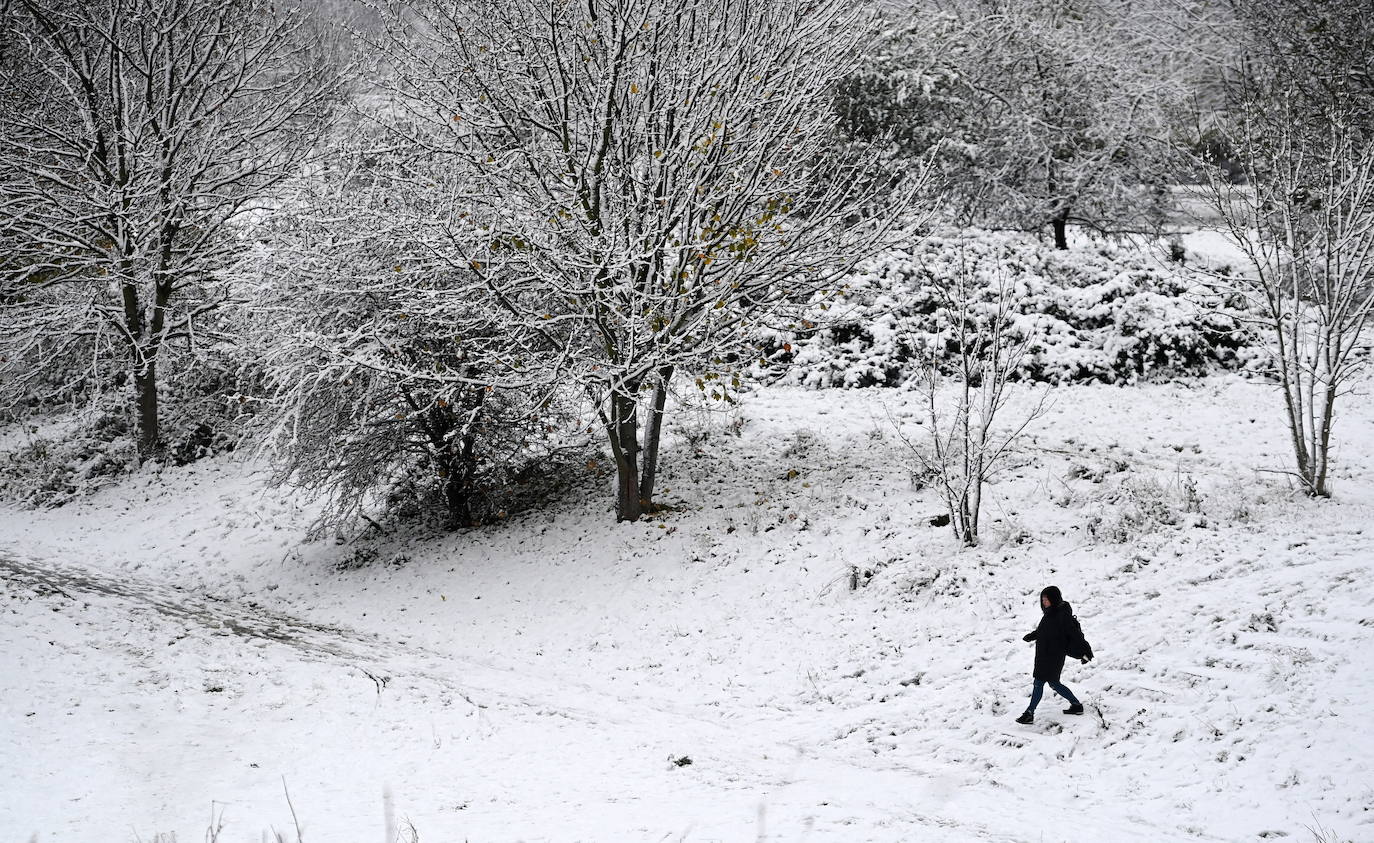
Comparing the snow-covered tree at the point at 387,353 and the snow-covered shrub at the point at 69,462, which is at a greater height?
the snow-covered tree at the point at 387,353

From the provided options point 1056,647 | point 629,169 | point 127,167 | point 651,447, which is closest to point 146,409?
point 127,167

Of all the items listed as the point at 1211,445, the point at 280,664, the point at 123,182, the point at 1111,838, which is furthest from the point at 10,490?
the point at 1211,445

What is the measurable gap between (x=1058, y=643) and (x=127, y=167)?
1953 cm

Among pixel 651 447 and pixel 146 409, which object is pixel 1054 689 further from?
pixel 146 409

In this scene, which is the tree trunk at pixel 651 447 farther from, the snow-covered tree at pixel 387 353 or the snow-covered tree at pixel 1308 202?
the snow-covered tree at pixel 1308 202

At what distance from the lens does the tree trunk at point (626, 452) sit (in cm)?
1280

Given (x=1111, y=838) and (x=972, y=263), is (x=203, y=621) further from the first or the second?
(x=972, y=263)

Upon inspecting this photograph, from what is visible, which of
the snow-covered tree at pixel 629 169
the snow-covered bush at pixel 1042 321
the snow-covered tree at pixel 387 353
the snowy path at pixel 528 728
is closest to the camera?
the snowy path at pixel 528 728

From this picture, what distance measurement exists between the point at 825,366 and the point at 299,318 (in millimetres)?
10354

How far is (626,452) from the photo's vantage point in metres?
13.2

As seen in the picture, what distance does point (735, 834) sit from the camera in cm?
519

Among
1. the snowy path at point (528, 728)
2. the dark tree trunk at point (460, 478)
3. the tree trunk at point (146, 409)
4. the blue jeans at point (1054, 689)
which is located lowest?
the snowy path at point (528, 728)

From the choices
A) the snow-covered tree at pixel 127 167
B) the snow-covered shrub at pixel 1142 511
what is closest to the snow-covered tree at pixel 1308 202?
the snow-covered shrub at pixel 1142 511

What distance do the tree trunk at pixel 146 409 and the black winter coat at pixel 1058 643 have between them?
1903cm
